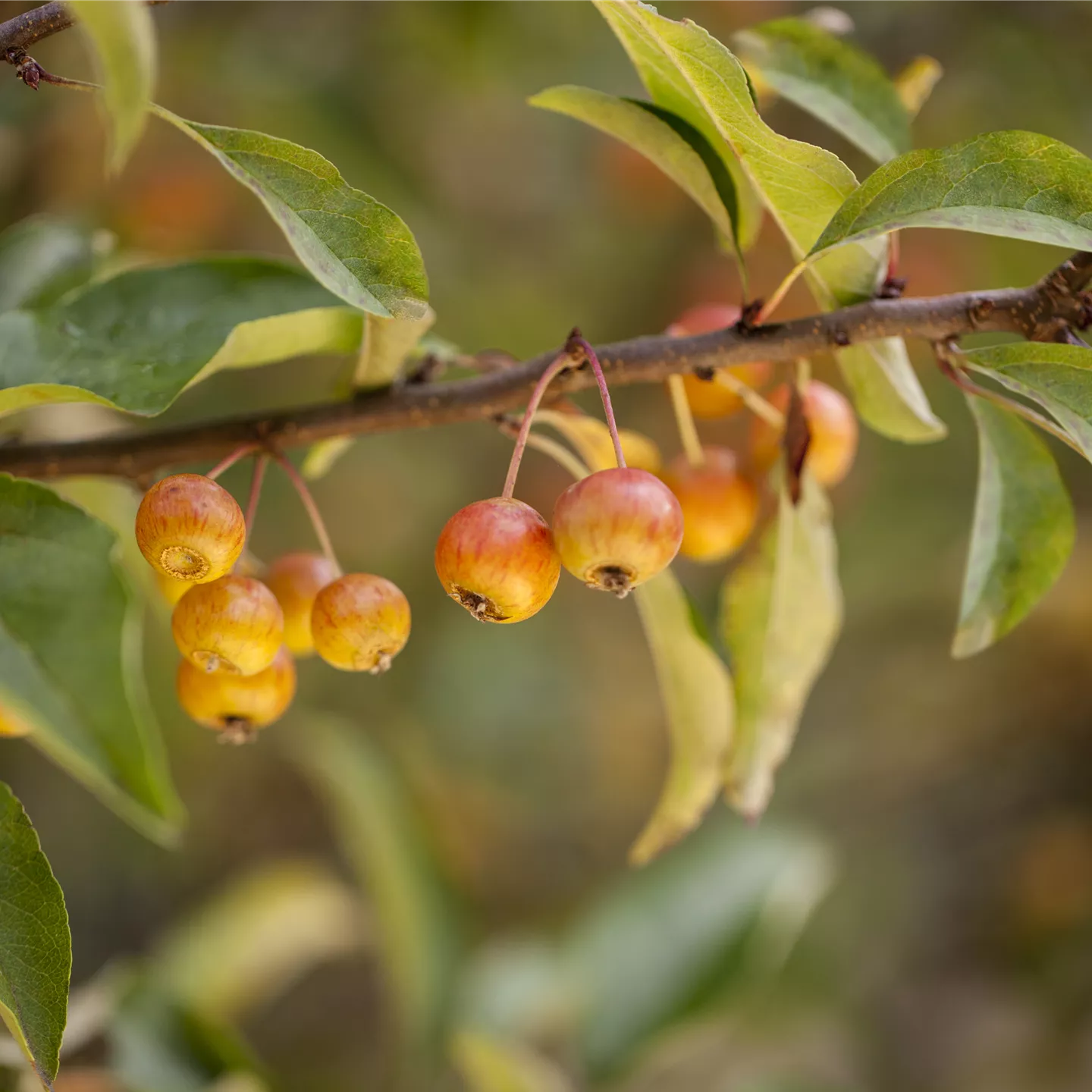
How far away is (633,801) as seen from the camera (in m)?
3.69

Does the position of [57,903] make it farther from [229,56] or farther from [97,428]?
[229,56]

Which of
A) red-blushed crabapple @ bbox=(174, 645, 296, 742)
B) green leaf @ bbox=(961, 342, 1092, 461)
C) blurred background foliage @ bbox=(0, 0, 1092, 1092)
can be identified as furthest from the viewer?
blurred background foliage @ bbox=(0, 0, 1092, 1092)

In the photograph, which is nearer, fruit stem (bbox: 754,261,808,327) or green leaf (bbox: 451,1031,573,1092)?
fruit stem (bbox: 754,261,808,327)

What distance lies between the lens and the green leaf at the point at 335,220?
2.98 ft

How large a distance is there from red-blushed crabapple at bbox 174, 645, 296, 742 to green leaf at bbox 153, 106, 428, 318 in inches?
16.1

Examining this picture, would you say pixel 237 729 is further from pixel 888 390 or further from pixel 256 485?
pixel 888 390

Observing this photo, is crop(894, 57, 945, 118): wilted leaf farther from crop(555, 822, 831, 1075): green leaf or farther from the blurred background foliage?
crop(555, 822, 831, 1075): green leaf

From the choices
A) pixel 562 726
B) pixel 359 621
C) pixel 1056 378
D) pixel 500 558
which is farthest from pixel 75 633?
pixel 562 726

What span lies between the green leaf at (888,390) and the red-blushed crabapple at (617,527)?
1.09ft

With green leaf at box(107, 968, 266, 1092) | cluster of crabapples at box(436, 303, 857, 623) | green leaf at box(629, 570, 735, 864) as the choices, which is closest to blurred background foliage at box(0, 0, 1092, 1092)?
green leaf at box(107, 968, 266, 1092)

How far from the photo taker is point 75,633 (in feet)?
3.11

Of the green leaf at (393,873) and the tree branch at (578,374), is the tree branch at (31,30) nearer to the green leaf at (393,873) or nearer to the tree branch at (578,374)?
the tree branch at (578,374)

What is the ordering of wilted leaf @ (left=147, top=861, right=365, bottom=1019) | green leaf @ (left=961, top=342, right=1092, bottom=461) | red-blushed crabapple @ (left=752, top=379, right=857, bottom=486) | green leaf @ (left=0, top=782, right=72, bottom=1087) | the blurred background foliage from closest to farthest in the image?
green leaf @ (left=0, top=782, right=72, bottom=1087), green leaf @ (left=961, top=342, right=1092, bottom=461), red-blushed crabapple @ (left=752, top=379, right=857, bottom=486), wilted leaf @ (left=147, top=861, right=365, bottom=1019), the blurred background foliage

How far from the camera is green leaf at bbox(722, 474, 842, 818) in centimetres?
133
